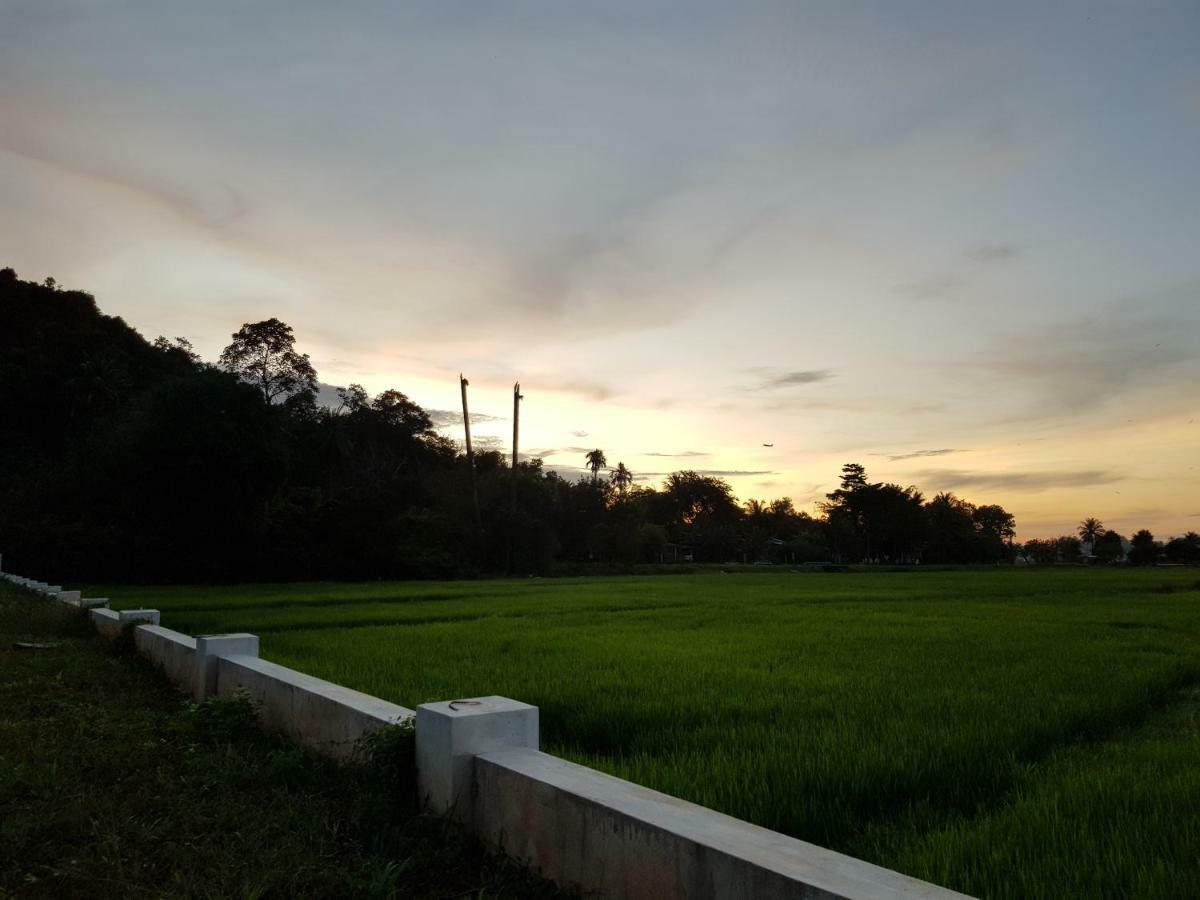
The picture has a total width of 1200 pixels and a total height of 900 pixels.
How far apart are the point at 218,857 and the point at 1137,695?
6.22 meters

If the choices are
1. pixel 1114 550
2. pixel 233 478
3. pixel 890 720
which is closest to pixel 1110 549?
pixel 1114 550

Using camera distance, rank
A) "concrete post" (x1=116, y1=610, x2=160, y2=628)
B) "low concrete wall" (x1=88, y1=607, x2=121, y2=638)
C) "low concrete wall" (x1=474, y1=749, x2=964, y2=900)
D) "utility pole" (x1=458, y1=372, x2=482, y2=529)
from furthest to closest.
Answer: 1. "utility pole" (x1=458, y1=372, x2=482, y2=529)
2. "low concrete wall" (x1=88, y1=607, x2=121, y2=638)
3. "concrete post" (x1=116, y1=610, x2=160, y2=628)
4. "low concrete wall" (x1=474, y1=749, x2=964, y2=900)

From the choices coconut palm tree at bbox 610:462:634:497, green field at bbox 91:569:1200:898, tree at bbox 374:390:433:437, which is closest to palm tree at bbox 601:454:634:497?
coconut palm tree at bbox 610:462:634:497

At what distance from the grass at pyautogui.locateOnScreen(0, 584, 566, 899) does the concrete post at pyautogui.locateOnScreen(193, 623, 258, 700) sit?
0.51m

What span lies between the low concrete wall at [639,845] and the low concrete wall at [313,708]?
1001 mm

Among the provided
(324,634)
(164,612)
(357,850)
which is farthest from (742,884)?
(164,612)

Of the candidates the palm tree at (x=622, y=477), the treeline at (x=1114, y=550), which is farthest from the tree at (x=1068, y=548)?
the palm tree at (x=622, y=477)

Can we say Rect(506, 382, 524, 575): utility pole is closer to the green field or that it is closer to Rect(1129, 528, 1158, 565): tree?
the green field

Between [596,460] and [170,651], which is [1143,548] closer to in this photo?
[596,460]

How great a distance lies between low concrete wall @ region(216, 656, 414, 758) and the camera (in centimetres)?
382

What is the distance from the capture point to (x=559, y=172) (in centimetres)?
Result: 1341

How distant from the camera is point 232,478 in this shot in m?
27.0

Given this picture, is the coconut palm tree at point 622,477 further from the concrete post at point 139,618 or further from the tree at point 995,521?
the concrete post at point 139,618

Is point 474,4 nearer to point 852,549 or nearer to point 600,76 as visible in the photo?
point 600,76
